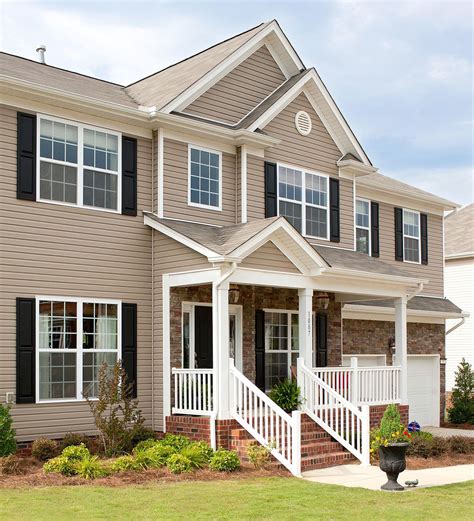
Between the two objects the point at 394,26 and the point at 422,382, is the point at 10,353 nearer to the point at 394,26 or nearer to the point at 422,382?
the point at 394,26

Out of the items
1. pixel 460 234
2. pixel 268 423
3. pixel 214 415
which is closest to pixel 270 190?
pixel 268 423

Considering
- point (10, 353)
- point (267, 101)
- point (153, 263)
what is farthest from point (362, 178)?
point (10, 353)

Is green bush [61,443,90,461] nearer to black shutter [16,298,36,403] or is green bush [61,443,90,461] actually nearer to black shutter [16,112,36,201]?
black shutter [16,298,36,403]

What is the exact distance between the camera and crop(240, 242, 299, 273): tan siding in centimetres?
1511

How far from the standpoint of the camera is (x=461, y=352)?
105ft

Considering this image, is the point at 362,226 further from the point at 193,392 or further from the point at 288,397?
the point at 193,392

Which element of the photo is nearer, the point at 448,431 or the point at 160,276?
the point at 160,276

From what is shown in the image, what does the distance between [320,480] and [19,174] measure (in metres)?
7.34

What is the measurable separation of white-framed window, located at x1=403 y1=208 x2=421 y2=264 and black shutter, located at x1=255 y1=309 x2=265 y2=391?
7.40m

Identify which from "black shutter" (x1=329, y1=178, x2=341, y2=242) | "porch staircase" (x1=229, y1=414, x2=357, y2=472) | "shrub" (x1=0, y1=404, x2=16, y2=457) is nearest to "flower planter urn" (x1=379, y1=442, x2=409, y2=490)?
"porch staircase" (x1=229, y1=414, x2=357, y2=472)

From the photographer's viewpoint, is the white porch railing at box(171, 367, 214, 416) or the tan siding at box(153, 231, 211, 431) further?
the tan siding at box(153, 231, 211, 431)

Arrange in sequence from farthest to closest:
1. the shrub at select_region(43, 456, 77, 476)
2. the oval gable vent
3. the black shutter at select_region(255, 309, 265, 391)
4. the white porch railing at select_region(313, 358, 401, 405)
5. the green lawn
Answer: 1. the oval gable vent
2. the black shutter at select_region(255, 309, 265, 391)
3. the white porch railing at select_region(313, 358, 401, 405)
4. the shrub at select_region(43, 456, 77, 476)
5. the green lawn

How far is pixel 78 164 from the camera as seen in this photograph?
49.5ft

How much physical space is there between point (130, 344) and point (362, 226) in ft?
29.2
